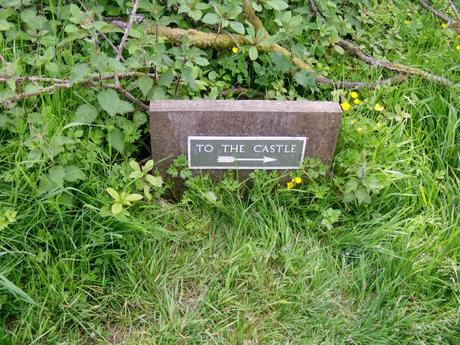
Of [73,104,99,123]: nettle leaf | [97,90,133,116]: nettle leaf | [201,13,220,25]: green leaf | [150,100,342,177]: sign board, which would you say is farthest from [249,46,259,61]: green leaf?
[73,104,99,123]: nettle leaf

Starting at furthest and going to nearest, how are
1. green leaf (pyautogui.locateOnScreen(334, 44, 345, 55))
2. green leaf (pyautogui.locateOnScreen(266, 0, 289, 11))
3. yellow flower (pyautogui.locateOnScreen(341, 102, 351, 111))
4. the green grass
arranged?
green leaf (pyautogui.locateOnScreen(334, 44, 345, 55)) → green leaf (pyautogui.locateOnScreen(266, 0, 289, 11)) → yellow flower (pyautogui.locateOnScreen(341, 102, 351, 111)) → the green grass

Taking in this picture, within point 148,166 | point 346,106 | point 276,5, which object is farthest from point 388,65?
point 148,166

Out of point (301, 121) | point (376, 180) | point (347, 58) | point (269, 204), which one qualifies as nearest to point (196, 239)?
point (269, 204)

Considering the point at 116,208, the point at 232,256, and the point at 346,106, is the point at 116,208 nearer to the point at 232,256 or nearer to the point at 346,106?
the point at 232,256

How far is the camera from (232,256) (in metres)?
2.15

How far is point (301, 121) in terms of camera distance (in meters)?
2.24

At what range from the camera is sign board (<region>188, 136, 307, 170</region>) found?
88.3 inches

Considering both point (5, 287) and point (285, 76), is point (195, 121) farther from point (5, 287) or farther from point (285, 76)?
point (5, 287)

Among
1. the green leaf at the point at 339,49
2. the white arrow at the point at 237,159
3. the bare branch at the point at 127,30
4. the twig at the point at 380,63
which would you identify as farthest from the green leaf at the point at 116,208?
the twig at the point at 380,63

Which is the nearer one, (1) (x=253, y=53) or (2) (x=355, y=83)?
(1) (x=253, y=53)

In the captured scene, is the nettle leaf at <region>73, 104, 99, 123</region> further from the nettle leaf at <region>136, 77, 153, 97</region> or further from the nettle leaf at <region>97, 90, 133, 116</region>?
the nettle leaf at <region>136, 77, 153, 97</region>

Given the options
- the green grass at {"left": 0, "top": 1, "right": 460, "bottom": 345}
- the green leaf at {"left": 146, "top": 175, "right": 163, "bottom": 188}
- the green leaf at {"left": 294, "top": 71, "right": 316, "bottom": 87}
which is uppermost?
the green leaf at {"left": 294, "top": 71, "right": 316, "bottom": 87}

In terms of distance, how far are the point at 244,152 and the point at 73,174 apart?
74 cm

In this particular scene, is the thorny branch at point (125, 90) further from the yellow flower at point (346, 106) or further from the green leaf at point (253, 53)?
the yellow flower at point (346, 106)
